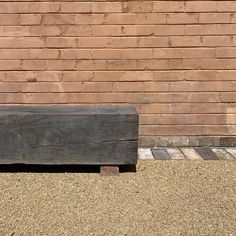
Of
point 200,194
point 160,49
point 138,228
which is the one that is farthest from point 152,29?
point 138,228

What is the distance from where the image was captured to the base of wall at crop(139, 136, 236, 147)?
5.52 metres

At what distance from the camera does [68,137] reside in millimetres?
4230

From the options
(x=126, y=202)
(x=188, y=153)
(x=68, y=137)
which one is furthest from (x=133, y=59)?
(x=126, y=202)

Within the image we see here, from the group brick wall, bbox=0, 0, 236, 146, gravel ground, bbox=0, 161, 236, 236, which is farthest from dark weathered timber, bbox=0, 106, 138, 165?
brick wall, bbox=0, 0, 236, 146

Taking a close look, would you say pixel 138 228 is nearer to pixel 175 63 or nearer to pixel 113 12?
pixel 175 63

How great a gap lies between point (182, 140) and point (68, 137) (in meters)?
2.06

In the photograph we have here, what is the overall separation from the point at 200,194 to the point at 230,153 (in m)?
1.64

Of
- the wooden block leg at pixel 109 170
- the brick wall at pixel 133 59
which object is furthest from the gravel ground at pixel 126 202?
the brick wall at pixel 133 59

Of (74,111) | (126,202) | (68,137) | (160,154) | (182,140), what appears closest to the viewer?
(126,202)

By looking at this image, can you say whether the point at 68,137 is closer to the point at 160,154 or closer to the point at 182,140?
the point at 160,154

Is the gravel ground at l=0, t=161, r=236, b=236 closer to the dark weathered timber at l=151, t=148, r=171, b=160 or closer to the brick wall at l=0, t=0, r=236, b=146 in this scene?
the dark weathered timber at l=151, t=148, r=171, b=160

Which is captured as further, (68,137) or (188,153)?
(188,153)

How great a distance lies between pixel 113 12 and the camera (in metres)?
5.18

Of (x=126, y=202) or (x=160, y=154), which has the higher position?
(x=126, y=202)
